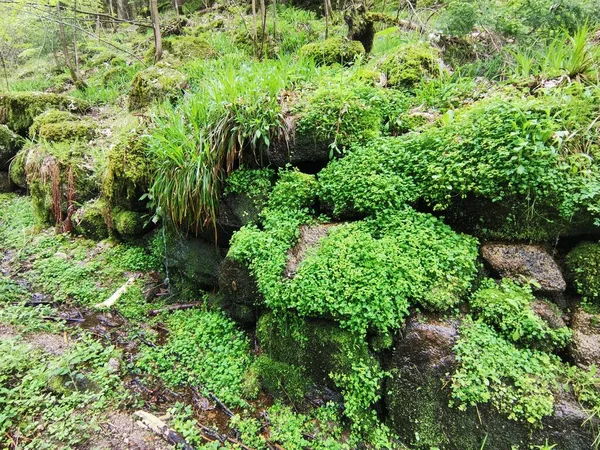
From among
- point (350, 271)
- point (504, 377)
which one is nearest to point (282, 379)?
point (350, 271)

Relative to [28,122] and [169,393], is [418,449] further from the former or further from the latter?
[28,122]

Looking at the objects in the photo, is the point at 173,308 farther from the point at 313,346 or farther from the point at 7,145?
the point at 7,145

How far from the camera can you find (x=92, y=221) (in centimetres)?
529

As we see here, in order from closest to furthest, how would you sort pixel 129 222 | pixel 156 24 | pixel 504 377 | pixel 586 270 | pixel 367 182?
pixel 504 377 → pixel 586 270 → pixel 367 182 → pixel 129 222 → pixel 156 24

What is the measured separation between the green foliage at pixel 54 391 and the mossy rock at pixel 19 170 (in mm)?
5315

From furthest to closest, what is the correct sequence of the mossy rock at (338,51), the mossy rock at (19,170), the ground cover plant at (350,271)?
the mossy rock at (19,170) < the mossy rock at (338,51) < the ground cover plant at (350,271)

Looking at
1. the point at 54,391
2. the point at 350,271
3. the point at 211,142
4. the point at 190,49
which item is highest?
the point at 190,49

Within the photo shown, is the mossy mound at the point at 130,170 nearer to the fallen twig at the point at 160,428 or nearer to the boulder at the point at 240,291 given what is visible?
the boulder at the point at 240,291

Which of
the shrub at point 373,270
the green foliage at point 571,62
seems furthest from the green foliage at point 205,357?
the green foliage at point 571,62

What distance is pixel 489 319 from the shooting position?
2.54 metres

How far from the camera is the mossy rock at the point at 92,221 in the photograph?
5.28 meters

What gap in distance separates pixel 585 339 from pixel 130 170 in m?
5.30

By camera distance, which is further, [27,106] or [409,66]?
[27,106]

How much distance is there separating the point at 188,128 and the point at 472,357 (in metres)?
3.90
